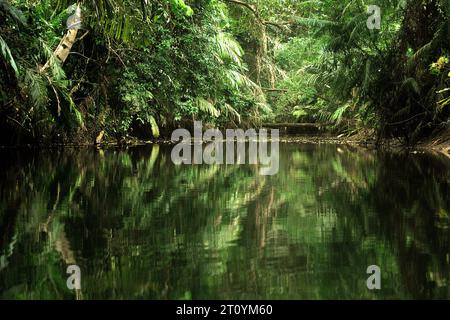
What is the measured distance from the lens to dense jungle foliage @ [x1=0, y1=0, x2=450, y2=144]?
404 inches

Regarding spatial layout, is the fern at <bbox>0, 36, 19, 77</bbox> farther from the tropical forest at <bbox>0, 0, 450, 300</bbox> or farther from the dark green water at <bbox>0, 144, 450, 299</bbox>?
the dark green water at <bbox>0, 144, 450, 299</bbox>

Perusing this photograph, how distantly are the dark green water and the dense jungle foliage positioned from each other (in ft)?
A: 12.5

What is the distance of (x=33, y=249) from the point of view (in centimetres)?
300

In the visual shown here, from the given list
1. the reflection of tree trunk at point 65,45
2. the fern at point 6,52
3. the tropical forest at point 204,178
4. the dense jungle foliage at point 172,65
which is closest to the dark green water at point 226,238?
the tropical forest at point 204,178

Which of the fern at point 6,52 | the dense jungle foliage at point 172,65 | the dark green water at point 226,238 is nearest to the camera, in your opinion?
the dark green water at point 226,238

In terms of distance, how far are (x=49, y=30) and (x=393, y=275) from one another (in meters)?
11.9

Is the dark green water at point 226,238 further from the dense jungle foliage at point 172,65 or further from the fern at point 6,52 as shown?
the dense jungle foliage at point 172,65

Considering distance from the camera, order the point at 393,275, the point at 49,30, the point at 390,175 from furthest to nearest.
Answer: the point at 49,30, the point at 390,175, the point at 393,275

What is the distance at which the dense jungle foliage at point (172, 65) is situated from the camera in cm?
1026

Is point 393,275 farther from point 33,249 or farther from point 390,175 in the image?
point 390,175

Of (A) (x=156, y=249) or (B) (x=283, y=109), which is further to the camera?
(B) (x=283, y=109)

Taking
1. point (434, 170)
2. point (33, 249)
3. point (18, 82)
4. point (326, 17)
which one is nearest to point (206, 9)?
point (326, 17)

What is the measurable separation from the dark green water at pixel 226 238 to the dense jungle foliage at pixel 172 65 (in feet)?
12.5
